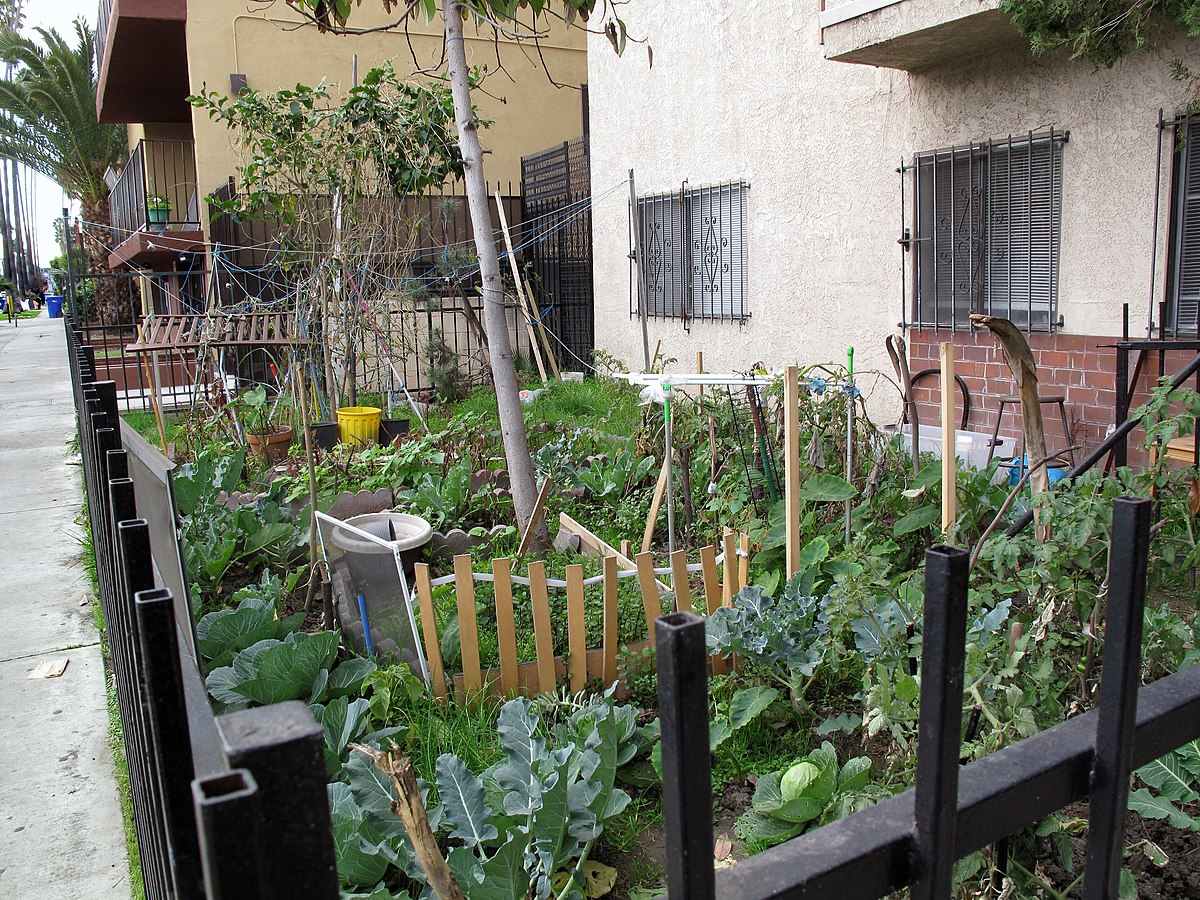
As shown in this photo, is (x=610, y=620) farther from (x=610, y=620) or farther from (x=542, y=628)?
(x=542, y=628)

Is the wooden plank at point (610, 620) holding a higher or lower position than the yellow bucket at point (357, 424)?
lower

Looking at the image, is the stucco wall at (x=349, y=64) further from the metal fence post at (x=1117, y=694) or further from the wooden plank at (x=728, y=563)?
the metal fence post at (x=1117, y=694)

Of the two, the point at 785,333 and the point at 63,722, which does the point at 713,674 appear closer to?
the point at 63,722

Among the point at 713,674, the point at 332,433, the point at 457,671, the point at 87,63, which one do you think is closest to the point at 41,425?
the point at 332,433

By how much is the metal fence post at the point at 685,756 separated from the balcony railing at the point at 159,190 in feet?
48.7

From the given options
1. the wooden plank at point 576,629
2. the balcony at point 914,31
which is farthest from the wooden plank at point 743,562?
the balcony at point 914,31

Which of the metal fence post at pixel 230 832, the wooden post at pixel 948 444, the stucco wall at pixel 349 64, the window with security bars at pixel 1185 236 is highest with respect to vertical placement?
the stucco wall at pixel 349 64

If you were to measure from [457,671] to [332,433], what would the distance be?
4.33 m

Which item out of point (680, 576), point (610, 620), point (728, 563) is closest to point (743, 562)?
point (728, 563)

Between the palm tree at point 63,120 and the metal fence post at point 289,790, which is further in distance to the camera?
the palm tree at point 63,120

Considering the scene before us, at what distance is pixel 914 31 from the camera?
595cm

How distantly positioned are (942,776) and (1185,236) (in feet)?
19.3

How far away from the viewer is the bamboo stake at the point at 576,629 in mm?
3426

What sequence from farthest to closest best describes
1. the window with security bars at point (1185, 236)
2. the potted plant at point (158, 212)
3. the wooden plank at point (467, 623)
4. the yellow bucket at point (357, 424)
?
the potted plant at point (158, 212) < the yellow bucket at point (357, 424) < the window with security bars at point (1185, 236) < the wooden plank at point (467, 623)
